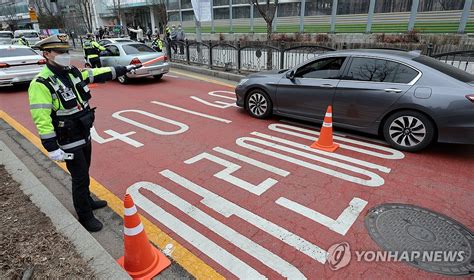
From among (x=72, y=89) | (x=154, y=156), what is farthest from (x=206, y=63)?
(x=72, y=89)

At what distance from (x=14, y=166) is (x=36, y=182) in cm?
81

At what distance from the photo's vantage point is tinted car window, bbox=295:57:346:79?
220 inches

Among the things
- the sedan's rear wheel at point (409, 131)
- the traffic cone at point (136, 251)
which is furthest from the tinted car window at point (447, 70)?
the traffic cone at point (136, 251)

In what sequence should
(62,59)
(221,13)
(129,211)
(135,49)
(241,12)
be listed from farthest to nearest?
(221,13) < (241,12) < (135,49) < (62,59) < (129,211)

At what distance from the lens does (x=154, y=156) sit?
498 cm


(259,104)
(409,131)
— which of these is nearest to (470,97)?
(409,131)

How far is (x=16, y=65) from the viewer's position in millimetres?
9789

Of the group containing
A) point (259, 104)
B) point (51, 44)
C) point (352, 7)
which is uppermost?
point (352, 7)

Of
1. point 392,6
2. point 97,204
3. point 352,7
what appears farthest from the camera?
point 352,7

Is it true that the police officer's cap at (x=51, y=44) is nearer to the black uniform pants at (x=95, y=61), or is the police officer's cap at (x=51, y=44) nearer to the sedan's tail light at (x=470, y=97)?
the sedan's tail light at (x=470, y=97)

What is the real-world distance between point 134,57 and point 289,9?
17.4 m

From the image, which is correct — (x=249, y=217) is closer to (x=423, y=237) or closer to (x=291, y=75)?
(x=423, y=237)

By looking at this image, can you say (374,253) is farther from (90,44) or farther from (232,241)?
(90,44)

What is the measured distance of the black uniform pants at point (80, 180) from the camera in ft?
9.75
